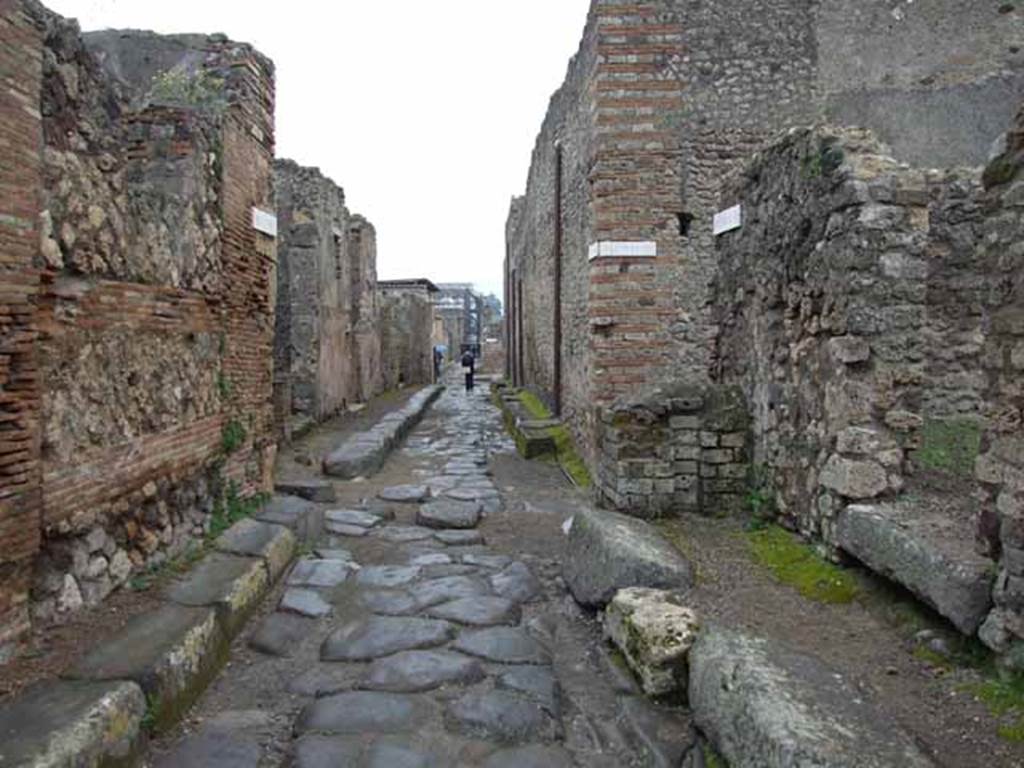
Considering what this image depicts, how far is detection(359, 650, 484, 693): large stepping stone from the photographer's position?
137 inches

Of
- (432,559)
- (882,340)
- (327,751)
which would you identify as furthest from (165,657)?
(882,340)

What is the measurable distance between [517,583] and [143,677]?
8.14ft

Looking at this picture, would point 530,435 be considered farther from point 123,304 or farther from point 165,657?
point 165,657

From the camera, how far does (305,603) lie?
15.0ft

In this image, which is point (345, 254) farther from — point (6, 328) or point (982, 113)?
point (6, 328)

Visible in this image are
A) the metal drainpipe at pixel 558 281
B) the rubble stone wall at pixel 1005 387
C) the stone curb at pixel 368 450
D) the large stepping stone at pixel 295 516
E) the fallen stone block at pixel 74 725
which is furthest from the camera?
the metal drainpipe at pixel 558 281

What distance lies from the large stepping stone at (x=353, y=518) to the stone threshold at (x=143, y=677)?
4.82ft

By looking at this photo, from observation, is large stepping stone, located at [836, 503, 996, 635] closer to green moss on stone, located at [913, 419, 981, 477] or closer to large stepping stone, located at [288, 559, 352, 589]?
green moss on stone, located at [913, 419, 981, 477]

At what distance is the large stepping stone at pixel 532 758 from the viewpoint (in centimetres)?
288

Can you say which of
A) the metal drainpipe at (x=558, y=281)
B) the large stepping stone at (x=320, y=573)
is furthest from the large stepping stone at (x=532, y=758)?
the metal drainpipe at (x=558, y=281)

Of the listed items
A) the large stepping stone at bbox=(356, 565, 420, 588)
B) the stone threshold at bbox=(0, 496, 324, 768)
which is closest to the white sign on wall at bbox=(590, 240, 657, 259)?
the large stepping stone at bbox=(356, 565, 420, 588)

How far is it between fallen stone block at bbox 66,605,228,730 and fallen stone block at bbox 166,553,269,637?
0.37 ft

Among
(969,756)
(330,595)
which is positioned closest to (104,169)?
(330,595)

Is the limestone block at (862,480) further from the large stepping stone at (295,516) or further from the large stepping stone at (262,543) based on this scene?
Result: the large stepping stone at (295,516)
